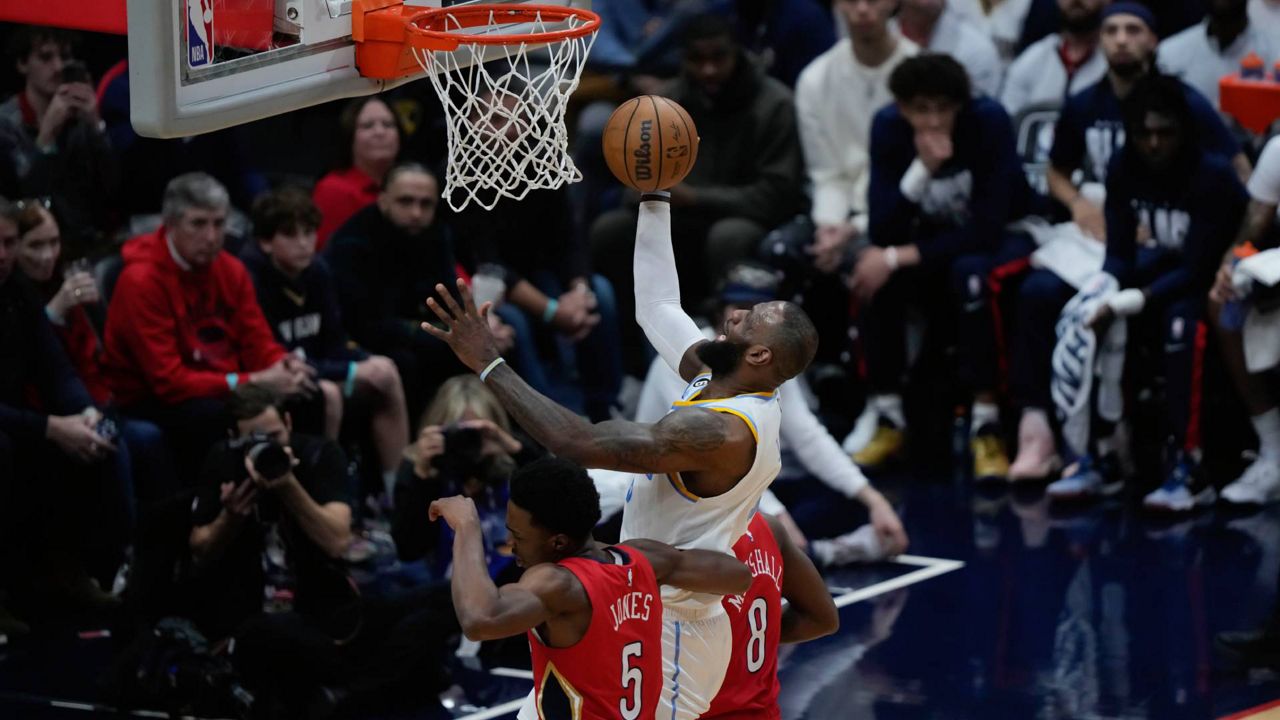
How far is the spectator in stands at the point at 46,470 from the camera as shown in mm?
7316

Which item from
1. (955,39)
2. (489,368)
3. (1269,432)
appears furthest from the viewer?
(955,39)

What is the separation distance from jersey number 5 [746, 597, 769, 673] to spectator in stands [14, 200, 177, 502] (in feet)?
10.9

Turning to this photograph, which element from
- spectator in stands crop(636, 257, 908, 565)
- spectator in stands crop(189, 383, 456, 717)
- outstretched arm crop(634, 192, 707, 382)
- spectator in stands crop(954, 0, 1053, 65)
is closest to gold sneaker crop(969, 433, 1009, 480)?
spectator in stands crop(636, 257, 908, 565)

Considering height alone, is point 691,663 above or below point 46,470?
below

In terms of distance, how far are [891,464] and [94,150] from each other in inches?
172

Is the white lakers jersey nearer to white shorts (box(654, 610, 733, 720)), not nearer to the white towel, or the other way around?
white shorts (box(654, 610, 733, 720))

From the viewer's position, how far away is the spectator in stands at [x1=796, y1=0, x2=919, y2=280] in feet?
32.8

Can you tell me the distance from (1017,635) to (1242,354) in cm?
226

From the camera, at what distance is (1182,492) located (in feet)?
28.5

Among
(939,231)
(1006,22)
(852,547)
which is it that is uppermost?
(1006,22)

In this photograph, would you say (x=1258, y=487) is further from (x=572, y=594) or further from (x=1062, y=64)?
(x=572, y=594)

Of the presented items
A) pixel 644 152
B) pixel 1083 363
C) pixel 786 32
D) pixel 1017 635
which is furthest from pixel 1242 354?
pixel 644 152

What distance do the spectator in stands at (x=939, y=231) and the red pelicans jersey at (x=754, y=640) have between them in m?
4.20

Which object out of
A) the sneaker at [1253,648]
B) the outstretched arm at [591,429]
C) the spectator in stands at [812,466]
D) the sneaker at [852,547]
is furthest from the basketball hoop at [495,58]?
the sneaker at [1253,648]
